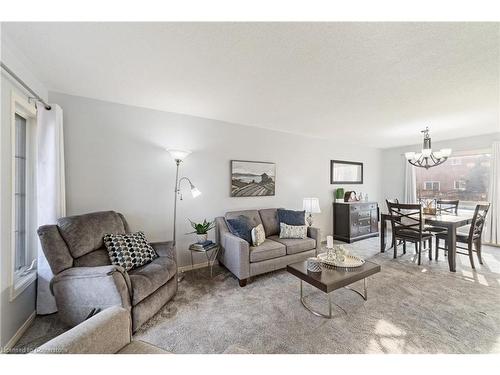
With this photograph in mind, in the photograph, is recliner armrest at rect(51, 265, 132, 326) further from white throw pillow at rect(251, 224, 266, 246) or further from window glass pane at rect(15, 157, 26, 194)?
white throw pillow at rect(251, 224, 266, 246)

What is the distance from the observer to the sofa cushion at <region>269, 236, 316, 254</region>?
2.86 metres

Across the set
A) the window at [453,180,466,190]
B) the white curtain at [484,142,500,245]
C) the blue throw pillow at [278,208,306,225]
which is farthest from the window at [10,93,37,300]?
the window at [453,180,466,190]

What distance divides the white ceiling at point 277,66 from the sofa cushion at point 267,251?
6.33 ft

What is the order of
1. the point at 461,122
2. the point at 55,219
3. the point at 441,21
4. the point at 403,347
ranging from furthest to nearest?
the point at 461,122
the point at 55,219
the point at 403,347
the point at 441,21

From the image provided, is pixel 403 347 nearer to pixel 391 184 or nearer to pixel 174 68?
pixel 174 68

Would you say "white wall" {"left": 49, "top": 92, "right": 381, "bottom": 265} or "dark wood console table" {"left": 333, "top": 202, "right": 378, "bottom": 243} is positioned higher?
"white wall" {"left": 49, "top": 92, "right": 381, "bottom": 265}

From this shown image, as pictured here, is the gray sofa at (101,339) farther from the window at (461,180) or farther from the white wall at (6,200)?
the window at (461,180)

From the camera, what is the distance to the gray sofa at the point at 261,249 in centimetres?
250

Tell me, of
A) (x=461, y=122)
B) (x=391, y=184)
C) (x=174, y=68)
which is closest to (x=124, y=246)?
(x=174, y=68)

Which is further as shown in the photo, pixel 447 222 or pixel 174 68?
pixel 447 222

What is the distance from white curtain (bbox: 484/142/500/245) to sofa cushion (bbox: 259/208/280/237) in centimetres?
443

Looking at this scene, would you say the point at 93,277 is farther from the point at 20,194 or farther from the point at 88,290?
the point at 20,194

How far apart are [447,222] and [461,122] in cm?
179

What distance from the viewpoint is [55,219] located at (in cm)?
202
